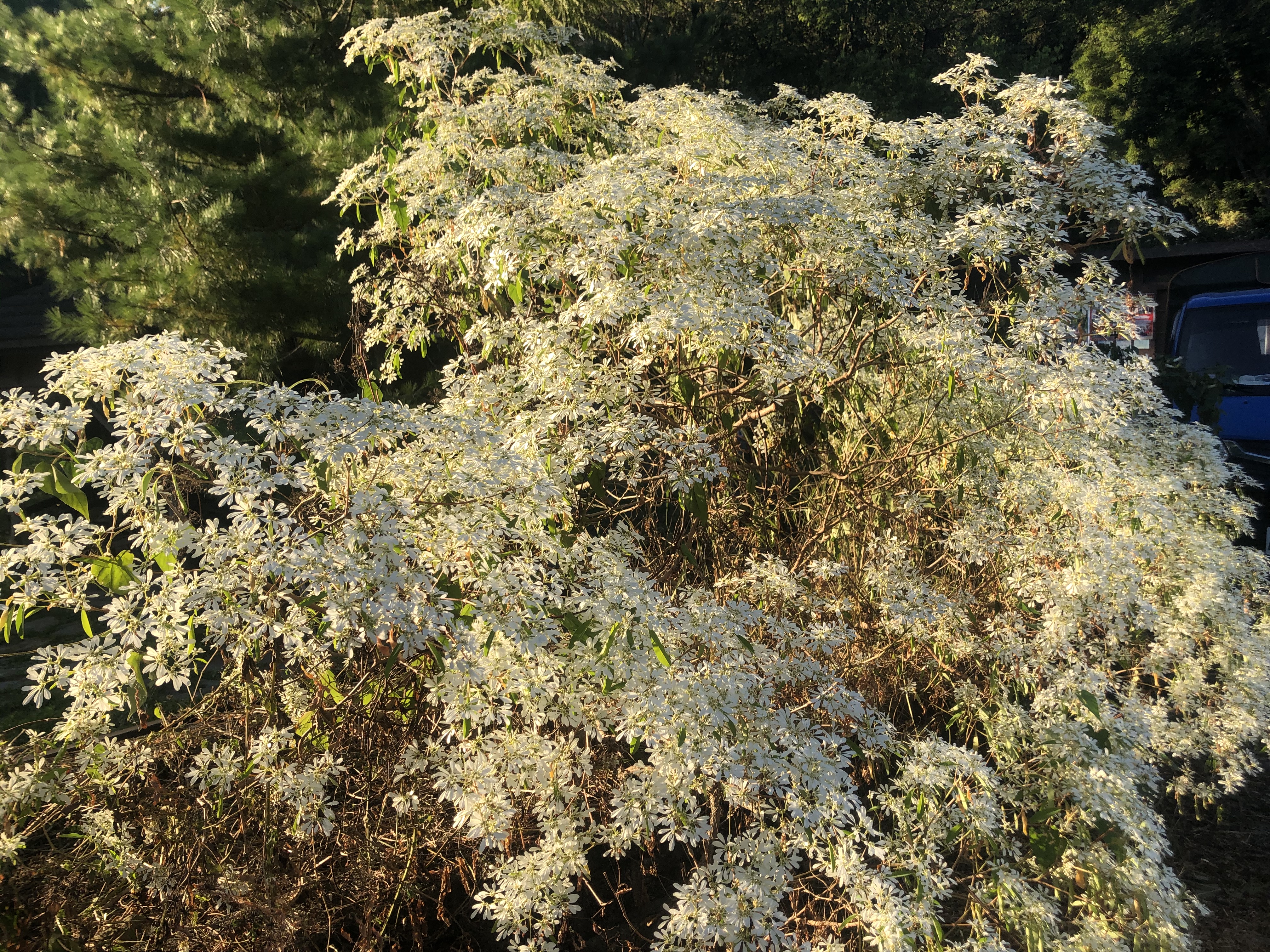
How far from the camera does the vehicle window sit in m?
7.35

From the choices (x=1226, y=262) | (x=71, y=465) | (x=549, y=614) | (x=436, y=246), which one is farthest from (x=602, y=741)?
(x=1226, y=262)

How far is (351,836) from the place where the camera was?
2.88m

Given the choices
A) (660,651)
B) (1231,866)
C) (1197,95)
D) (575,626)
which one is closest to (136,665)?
(575,626)

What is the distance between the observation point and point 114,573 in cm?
209

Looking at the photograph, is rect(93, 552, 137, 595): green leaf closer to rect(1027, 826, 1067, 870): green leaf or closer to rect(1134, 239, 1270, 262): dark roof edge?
rect(1027, 826, 1067, 870): green leaf

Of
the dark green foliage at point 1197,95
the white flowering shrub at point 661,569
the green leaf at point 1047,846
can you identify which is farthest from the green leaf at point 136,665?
the dark green foliage at point 1197,95

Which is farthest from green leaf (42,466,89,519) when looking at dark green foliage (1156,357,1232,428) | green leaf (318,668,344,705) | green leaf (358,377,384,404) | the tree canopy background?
dark green foliage (1156,357,1232,428)

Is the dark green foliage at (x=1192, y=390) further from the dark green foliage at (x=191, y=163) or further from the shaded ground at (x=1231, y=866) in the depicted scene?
the dark green foliage at (x=191, y=163)

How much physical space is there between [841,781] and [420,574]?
1.28 m

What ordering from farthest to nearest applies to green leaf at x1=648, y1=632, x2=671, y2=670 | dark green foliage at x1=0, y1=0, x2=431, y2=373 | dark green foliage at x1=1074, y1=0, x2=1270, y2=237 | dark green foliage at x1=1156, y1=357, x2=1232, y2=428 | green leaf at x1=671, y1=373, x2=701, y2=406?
dark green foliage at x1=1074, y1=0, x2=1270, y2=237 → dark green foliage at x1=1156, y1=357, x2=1232, y2=428 → dark green foliage at x1=0, y1=0, x2=431, y2=373 → green leaf at x1=671, y1=373, x2=701, y2=406 → green leaf at x1=648, y1=632, x2=671, y2=670

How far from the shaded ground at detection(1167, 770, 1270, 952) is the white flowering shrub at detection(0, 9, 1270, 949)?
0.24 metres

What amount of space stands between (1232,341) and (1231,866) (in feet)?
17.0

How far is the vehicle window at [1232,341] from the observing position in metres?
7.35

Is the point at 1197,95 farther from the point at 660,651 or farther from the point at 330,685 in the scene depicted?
the point at 330,685
